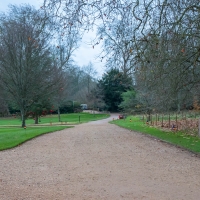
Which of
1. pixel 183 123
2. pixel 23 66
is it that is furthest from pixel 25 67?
pixel 183 123

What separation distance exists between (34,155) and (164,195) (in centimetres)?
593

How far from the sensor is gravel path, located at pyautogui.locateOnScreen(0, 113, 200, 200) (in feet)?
17.8

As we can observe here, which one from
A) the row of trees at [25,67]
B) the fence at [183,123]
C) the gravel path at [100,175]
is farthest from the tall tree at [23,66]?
the gravel path at [100,175]

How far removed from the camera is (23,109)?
2742 cm

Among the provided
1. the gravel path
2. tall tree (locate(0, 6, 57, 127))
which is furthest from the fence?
tall tree (locate(0, 6, 57, 127))

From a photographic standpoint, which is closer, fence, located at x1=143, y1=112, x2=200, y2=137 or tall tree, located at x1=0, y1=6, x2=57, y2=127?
fence, located at x1=143, y1=112, x2=200, y2=137

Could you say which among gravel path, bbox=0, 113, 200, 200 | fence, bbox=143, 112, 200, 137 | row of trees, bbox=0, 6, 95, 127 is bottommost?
A: gravel path, bbox=0, 113, 200, 200

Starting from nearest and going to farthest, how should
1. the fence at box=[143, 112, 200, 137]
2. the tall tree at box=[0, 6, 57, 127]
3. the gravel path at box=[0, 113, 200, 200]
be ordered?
1. the gravel path at box=[0, 113, 200, 200]
2. the fence at box=[143, 112, 200, 137]
3. the tall tree at box=[0, 6, 57, 127]

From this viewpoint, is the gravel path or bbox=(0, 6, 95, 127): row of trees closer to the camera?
the gravel path

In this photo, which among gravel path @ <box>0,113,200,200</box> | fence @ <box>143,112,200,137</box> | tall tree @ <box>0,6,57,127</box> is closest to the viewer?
gravel path @ <box>0,113,200,200</box>

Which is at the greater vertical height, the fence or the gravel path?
the fence

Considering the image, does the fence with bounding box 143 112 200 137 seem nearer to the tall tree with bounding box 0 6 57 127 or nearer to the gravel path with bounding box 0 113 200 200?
the gravel path with bounding box 0 113 200 200

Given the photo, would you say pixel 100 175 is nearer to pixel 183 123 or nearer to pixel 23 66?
pixel 183 123

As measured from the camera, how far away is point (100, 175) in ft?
22.6
